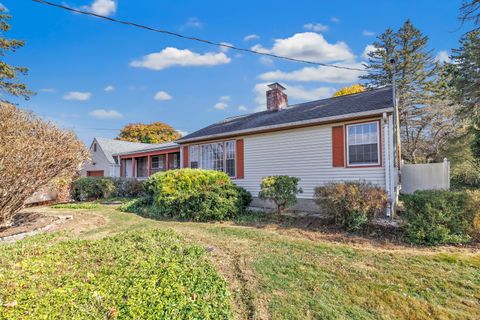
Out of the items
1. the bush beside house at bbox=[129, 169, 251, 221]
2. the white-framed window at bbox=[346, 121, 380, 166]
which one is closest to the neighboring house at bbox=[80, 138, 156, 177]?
the bush beside house at bbox=[129, 169, 251, 221]

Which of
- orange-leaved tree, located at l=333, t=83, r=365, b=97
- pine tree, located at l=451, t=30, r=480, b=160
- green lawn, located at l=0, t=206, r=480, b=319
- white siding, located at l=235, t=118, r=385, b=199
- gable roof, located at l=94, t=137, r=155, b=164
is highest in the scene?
orange-leaved tree, located at l=333, t=83, r=365, b=97

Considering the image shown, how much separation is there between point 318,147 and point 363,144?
1.50 m

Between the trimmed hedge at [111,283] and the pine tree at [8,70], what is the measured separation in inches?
796

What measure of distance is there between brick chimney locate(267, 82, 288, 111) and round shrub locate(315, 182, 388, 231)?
760cm

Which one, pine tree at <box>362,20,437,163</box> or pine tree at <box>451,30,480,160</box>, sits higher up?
pine tree at <box>362,20,437,163</box>

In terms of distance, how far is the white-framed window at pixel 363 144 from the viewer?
8.05m

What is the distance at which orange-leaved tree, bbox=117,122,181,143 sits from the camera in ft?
137

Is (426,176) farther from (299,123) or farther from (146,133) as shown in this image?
(146,133)

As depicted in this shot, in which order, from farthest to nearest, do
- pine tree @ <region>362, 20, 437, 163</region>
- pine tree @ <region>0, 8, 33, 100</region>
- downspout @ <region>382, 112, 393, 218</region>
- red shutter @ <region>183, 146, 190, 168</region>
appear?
pine tree @ <region>362, 20, 437, 163</region> → pine tree @ <region>0, 8, 33, 100</region> → red shutter @ <region>183, 146, 190, 168</region> → downspout @ <region>382, 112, 393, 218</region>

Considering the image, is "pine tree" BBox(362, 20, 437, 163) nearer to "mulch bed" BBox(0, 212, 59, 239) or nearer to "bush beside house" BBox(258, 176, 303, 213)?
"bush beside house" BBox(258, 176, 303, 213)

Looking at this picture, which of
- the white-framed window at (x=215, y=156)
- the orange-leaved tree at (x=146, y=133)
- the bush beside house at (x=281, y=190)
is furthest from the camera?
the orange-leaved tree at (x=146, y=133)

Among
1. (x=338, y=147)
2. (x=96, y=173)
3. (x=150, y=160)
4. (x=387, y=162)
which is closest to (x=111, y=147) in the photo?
(x=96, y=173)

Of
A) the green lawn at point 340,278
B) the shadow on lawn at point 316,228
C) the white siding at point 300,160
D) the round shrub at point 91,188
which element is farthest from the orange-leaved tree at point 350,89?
the green lawn at point 340,278

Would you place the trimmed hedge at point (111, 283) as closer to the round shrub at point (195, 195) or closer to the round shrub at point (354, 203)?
the round shrub at point (195, 195)
